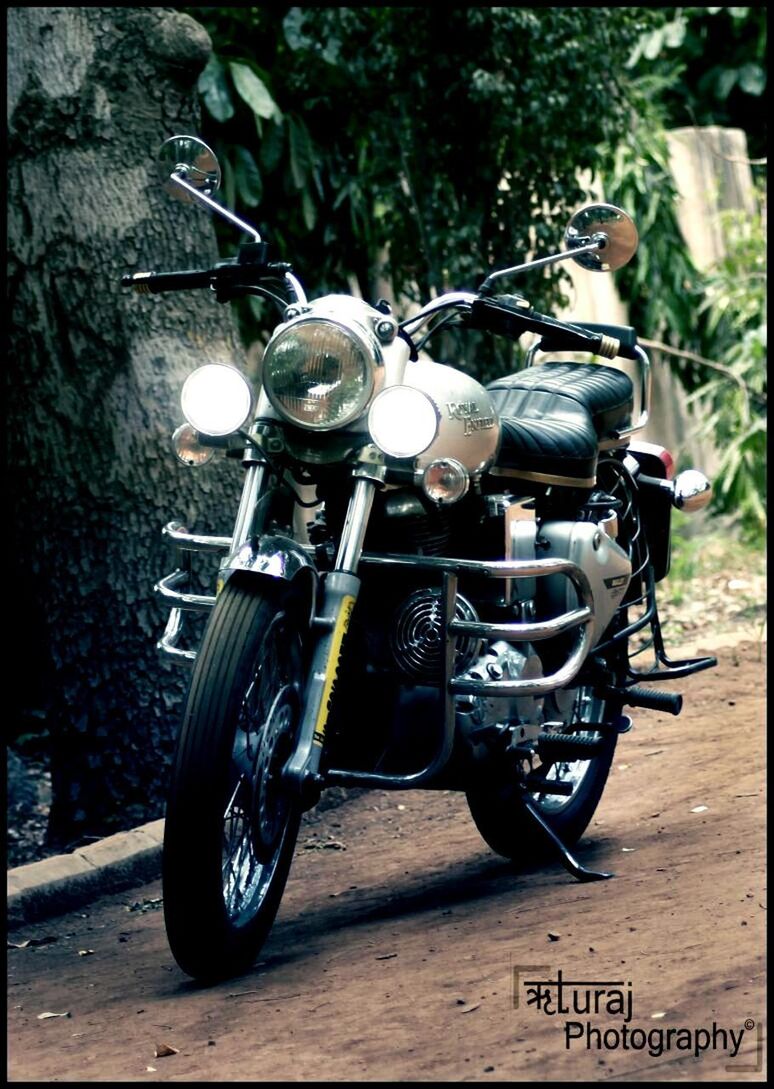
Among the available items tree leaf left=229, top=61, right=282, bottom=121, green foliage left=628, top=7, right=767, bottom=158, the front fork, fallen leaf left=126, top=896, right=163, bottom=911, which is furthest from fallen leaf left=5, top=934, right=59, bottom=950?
green foliage left=628, top=7, right=767, bottom=158

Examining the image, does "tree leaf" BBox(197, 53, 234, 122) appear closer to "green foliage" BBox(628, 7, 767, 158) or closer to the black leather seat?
the black leather seat

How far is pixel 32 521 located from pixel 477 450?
6.78ft

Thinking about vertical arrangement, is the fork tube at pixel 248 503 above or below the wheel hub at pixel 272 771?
above

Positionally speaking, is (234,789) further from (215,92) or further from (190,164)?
(215,92)

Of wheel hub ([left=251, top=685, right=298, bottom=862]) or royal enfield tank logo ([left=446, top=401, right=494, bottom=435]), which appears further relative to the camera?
royal enfield tank logo ([left=446, top=401, right=494, bottom=435])

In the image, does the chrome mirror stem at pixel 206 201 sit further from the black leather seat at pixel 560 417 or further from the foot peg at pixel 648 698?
the foot peg at pixel 648 698

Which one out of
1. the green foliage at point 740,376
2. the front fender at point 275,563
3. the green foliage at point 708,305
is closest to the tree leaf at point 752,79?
the green foliage at point 708,305

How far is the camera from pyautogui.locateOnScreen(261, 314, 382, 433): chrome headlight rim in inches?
137

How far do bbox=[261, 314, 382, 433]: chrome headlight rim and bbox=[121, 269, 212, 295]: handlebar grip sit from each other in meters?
0.40

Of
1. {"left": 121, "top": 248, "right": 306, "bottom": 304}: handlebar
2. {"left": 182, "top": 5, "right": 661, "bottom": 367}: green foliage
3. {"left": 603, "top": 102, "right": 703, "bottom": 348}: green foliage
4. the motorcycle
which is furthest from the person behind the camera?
{"left": 603, "top": 102, "right": 703, "bottom": 348}: green foliage

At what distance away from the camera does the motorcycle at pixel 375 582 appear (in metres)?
3.41

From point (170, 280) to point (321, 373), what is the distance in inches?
23.6

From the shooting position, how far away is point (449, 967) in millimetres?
3418

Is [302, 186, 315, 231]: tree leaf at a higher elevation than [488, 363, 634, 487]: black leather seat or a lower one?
higher
